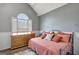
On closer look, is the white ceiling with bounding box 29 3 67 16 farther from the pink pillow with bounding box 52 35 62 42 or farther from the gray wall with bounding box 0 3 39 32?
the pink pillow with bounding box 52 35 62 42

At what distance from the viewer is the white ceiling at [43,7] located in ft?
4.30

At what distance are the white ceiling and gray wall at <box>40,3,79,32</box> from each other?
0.16ft

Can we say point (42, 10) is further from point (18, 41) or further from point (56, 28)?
point (18, 41)

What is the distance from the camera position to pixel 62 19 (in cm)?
133

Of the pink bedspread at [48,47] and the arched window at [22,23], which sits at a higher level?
the arched window at [22,23]

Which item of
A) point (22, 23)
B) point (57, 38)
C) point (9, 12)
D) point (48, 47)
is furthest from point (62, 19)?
point (9, 12)

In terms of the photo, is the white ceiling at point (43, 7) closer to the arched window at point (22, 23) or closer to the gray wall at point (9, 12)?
the gray wall at point (9, 12)

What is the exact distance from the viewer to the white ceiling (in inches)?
51.6

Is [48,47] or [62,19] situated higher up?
[62,19]

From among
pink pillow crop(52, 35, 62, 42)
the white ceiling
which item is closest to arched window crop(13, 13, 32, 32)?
the white ceiling

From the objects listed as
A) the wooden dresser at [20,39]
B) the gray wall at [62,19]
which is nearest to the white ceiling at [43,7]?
the gray wall at [62,19]

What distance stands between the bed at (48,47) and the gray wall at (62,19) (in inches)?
7.4

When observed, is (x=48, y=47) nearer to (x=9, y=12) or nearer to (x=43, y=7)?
(x=43, y=7)

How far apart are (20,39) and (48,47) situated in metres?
0.39
